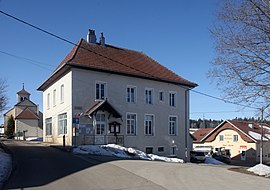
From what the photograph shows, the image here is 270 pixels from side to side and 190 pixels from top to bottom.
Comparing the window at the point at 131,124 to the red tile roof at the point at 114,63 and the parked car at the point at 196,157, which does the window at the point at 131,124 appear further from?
the parked car at the point at 196,157

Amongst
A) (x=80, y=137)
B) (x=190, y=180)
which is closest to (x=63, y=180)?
(x=190, y=180)

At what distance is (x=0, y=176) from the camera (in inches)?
487

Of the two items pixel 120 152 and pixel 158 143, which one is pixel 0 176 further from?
pixel 158 143

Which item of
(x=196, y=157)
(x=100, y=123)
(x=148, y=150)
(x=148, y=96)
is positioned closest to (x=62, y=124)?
(x=100, y=123)

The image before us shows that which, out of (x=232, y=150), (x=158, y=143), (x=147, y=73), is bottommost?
(x=232, y=150)

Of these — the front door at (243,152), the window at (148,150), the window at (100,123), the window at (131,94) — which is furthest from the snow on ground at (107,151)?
the front door at (243,152)

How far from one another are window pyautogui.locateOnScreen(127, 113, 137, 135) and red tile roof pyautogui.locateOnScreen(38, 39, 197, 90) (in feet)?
13.6

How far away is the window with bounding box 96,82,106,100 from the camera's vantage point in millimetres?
31383

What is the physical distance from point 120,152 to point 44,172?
12.3 metres

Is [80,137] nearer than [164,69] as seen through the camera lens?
Yes

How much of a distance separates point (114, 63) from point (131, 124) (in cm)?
637

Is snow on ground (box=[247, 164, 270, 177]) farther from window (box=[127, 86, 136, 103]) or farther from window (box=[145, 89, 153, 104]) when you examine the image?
window (box=[145, 89, 153, 104])

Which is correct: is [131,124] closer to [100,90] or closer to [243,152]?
[100,90]

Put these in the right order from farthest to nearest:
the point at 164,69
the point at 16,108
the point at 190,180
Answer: the point at 16,108, the point at 164,69, the point at 190,180
